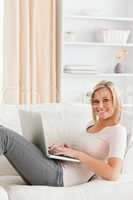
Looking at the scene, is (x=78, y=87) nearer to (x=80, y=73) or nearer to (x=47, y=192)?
(x=80, y=73)

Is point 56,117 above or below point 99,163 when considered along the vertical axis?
above

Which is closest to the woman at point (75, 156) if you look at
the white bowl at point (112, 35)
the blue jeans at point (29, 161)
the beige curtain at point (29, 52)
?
the blue jeans at point (29, 161)

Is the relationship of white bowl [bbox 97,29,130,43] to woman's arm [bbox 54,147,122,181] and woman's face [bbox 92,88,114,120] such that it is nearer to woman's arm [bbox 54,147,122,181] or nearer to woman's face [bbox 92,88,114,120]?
woman's face [bbox 92,88,114,120]

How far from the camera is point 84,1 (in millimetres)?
4824

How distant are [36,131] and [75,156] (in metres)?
0.29

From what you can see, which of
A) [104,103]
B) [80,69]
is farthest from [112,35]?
[104,103]

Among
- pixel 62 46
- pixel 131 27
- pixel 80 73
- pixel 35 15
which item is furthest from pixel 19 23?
pixel 131 27

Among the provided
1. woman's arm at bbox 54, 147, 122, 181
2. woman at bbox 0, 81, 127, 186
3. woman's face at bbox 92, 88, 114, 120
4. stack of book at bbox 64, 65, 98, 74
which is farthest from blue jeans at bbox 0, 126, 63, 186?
stack of book at bbox 64, 65, 98, 74

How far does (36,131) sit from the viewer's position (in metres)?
2.75

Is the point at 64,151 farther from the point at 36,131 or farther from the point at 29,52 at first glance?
the point at 29,52

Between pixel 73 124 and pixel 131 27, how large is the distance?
218 cm

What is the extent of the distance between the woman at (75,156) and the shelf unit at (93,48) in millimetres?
1861

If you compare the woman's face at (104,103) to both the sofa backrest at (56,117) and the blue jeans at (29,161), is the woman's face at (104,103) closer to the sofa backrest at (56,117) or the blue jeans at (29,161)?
the sofa backrest at (56,117)

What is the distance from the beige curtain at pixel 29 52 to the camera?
14.2 feet
